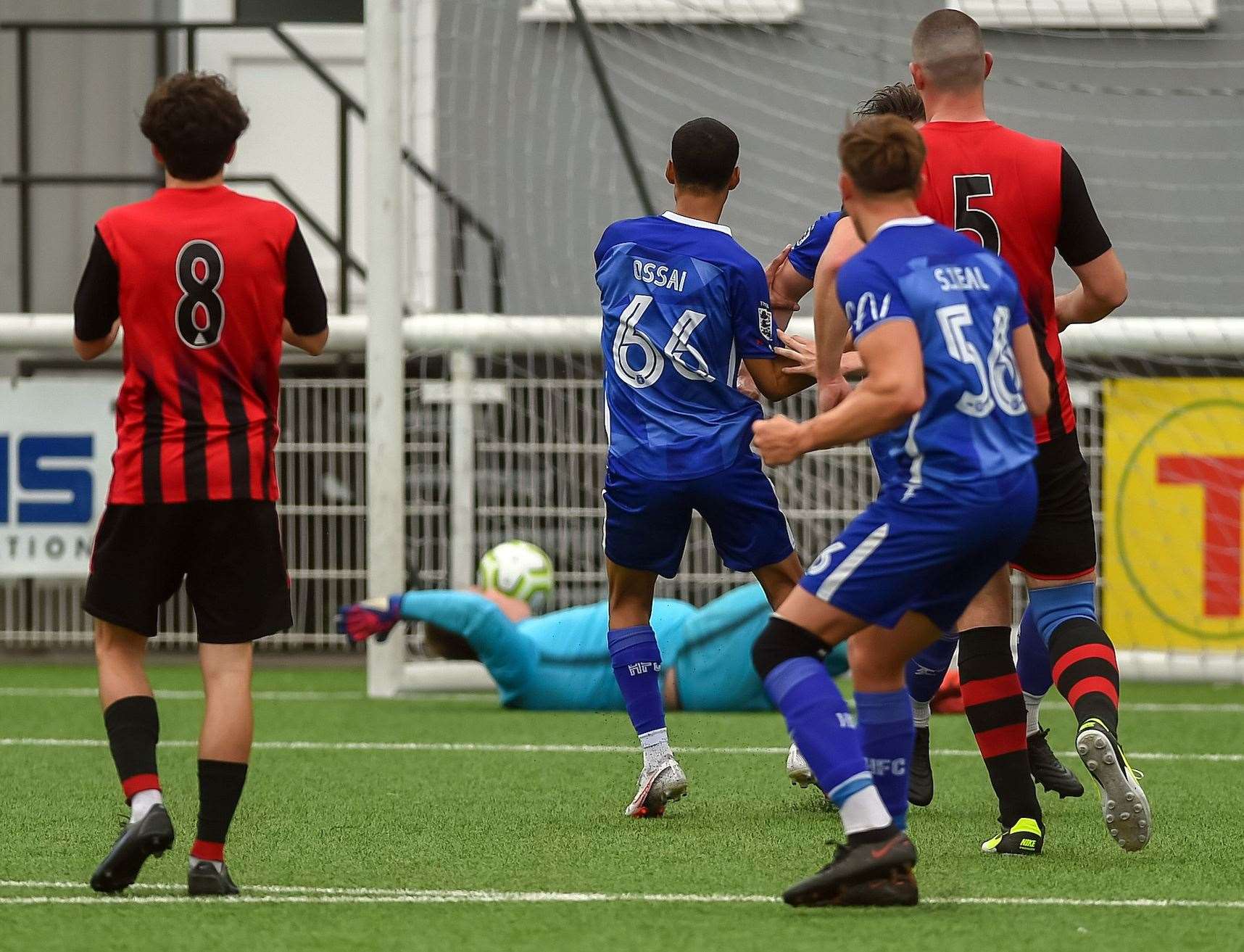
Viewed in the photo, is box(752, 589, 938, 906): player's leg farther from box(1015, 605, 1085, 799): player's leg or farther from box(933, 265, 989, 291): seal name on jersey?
box(1015, 605, 1085, 799): player's leg

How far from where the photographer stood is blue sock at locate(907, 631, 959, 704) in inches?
199

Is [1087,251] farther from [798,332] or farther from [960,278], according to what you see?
A: [798,332]

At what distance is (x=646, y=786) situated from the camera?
4.82 m

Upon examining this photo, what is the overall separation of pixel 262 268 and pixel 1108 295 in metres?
1.97

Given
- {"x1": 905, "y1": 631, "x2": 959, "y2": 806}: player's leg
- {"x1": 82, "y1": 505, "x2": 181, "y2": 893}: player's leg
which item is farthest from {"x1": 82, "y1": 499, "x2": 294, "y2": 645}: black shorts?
{"x1": 905, "y1": 631, "x2": 959, "y2": 806}: player's leg

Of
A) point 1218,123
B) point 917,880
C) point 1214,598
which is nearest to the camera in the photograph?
point 917,880

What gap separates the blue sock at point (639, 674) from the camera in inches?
197

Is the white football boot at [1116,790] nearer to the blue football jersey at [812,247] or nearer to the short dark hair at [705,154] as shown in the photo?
the blue football jersey at [812,247]

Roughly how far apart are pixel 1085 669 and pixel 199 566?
6.54 ft

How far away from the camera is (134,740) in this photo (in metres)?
3.68

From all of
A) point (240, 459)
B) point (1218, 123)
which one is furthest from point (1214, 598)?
point (240, 459)

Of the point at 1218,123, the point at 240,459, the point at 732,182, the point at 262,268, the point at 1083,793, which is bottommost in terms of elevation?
the point at 1083,793

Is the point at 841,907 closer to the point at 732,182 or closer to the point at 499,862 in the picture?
the point at 499,862

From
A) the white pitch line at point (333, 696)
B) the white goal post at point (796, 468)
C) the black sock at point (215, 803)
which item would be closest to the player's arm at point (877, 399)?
the black sock at point (215, 803)
